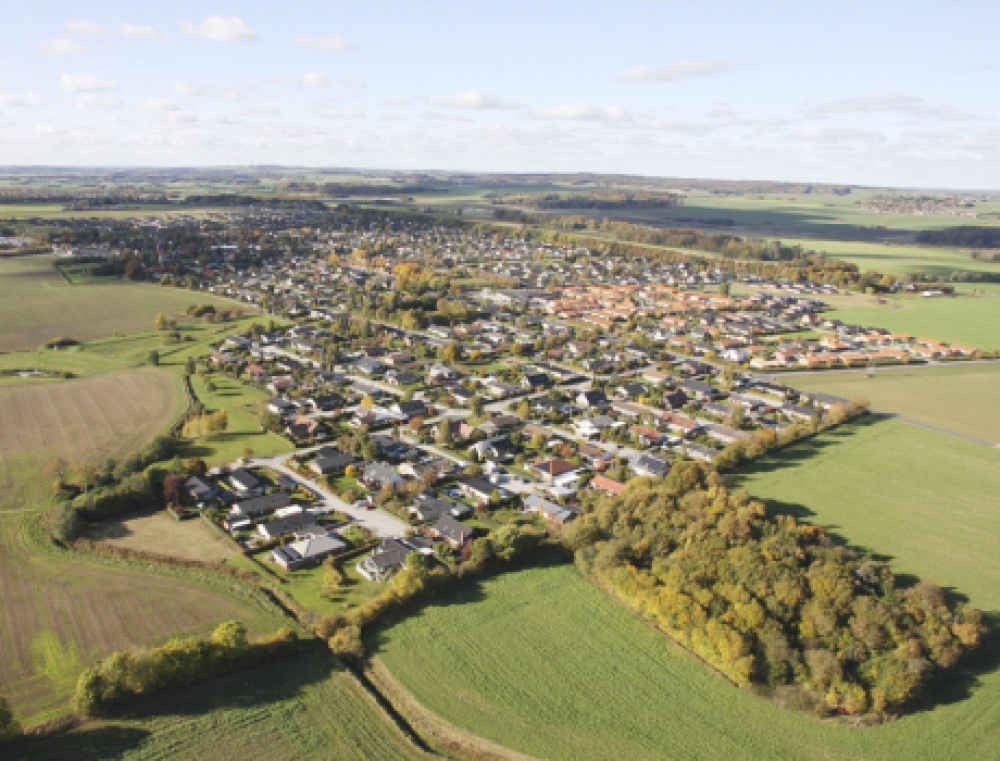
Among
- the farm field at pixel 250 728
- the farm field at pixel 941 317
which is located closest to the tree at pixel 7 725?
the farm field at pixel 250 728

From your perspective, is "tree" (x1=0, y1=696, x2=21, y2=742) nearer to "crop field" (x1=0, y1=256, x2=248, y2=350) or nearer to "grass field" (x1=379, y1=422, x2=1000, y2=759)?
"grass field" (x1=379, y1=422, x2=1000, y2=759)

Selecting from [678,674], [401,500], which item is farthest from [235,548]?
[678,674]

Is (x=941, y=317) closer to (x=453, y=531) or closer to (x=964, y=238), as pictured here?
(x=453, y=531)

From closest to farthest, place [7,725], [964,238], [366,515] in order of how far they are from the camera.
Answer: [7,725] → [366,515] → [964,238]

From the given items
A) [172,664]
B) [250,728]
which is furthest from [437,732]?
[172,664]

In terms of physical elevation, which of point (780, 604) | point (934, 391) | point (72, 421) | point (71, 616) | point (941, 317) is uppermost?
point (941, 317)

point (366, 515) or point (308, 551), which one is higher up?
point (308, 551)

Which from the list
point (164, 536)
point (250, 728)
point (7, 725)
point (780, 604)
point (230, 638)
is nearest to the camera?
point (7, 725)

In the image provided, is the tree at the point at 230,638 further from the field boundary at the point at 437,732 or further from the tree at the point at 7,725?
the tree at the point at 7,725
